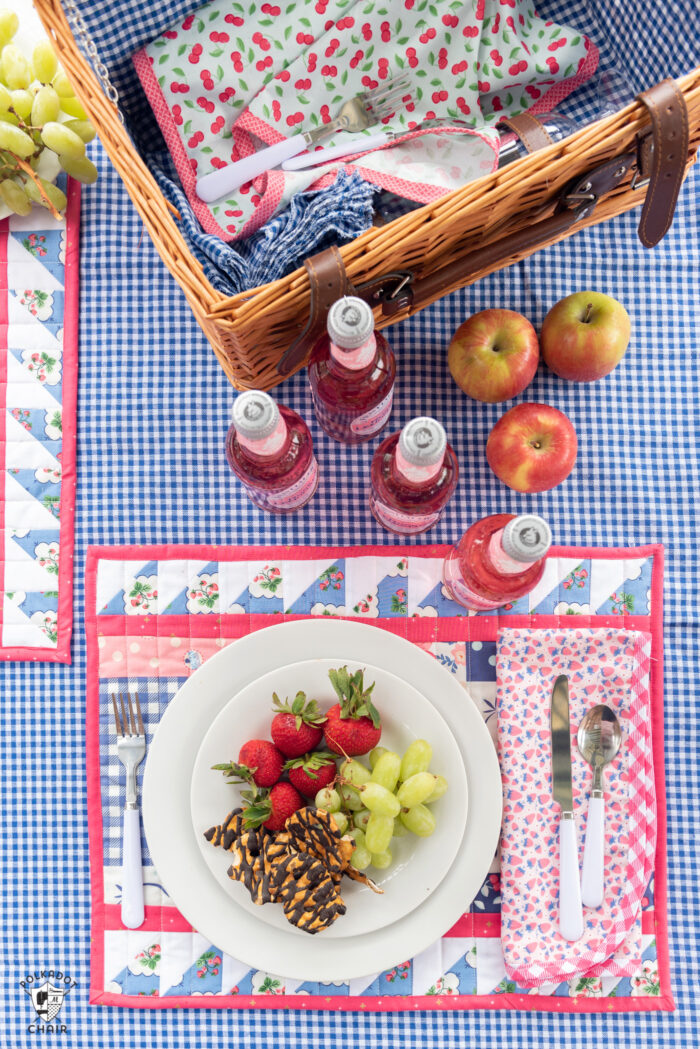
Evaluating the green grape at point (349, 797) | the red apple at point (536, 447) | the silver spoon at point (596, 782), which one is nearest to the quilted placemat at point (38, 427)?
the green grape at point (349, 797)

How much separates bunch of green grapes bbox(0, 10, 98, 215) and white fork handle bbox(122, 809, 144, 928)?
70 centimetres

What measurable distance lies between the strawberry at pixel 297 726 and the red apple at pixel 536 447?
0.33 m

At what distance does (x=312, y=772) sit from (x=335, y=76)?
0.74 m

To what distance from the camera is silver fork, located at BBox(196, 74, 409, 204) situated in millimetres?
741

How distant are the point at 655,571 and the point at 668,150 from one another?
0.45 metres

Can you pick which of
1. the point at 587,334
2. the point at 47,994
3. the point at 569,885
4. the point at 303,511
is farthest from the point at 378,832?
the point at 587,334

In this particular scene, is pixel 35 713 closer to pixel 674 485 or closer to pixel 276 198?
pixel 276 198

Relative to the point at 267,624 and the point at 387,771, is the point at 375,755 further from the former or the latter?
the point at 267,624

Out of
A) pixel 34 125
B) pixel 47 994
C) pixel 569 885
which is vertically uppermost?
pixel 34 125

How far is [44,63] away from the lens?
76 centimetres

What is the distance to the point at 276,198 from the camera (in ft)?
2.37

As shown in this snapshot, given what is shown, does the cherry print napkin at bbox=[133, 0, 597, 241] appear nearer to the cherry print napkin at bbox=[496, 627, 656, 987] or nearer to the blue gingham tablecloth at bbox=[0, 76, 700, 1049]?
the blue gingham tablecloth at bbox=[0, 76, 700, 1049]

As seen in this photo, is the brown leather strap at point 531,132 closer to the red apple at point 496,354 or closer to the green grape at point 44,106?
the red apple at point 496,354

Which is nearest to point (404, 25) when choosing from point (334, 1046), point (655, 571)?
point (655, 571)
